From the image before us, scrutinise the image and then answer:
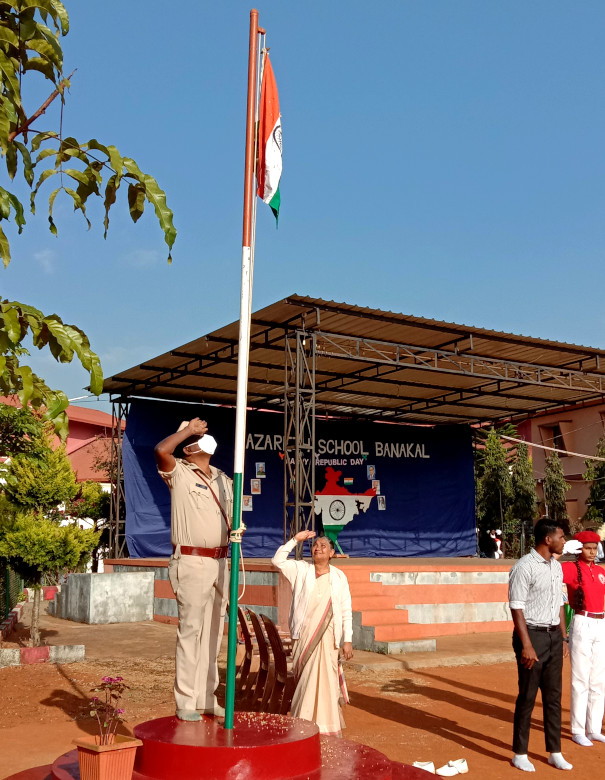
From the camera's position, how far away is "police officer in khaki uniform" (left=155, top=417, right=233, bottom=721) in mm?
4508

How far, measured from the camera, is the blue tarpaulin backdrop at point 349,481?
19000mm

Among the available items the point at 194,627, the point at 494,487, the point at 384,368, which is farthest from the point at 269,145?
the point at 494,487

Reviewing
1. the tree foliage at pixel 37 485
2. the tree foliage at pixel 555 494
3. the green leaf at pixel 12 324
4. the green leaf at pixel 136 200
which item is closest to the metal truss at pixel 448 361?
the tree foliage at pixel 37 485

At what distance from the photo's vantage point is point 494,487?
27.3 meters

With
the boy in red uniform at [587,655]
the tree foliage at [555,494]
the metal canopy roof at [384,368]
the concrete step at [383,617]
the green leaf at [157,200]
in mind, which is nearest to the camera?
the green leaf at [157,200]

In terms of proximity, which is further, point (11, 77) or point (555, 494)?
point (555, 494)

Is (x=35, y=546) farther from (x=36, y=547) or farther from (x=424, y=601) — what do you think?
(x=424, y=601)

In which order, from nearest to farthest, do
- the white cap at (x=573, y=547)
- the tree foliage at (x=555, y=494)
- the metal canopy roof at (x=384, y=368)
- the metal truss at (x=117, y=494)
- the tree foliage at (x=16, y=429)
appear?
the white cap at (x=573, y=547)
the tree foliage at (x=16, y=429)
the metal canopy roof at (x=384, y=368)
the metal truss at (x=117, y=494)
the tree foliage at (x=555, y=494)

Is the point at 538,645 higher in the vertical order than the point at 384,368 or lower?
lower

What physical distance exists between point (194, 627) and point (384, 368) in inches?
557

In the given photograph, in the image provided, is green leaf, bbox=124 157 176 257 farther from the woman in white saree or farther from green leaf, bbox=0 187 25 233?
the woman in white saree

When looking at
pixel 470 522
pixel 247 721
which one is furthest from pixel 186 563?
pixel 470 522

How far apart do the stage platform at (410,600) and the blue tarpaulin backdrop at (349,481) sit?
481 centimetres

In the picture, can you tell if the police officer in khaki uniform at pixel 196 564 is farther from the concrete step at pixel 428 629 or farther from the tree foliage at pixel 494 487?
the tree foliage at pixel 494 487
